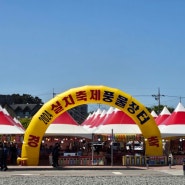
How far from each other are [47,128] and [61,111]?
1.44 m

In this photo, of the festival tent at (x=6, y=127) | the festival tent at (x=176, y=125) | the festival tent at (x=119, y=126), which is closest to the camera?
the festival tent at (x=6, y=127)

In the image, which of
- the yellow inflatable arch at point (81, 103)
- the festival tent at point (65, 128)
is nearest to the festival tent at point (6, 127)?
the yellow inflatable arch at point (81, 103)

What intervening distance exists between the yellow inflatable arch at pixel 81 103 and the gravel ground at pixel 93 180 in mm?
6036

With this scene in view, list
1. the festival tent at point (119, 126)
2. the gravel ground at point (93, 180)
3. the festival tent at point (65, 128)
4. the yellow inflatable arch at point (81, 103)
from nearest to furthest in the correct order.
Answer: the gravel ground at point (93, 180) → the yellow inflatable arch at point (81, 103) → the festival tent at point (65, 128) → the festival tent at point (119, 126)

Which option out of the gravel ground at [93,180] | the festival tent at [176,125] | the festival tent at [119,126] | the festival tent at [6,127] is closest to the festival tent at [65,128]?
the festival tent at [119,126]

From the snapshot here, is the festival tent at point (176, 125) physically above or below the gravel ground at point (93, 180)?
above

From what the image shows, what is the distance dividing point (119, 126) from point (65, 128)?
3502mm

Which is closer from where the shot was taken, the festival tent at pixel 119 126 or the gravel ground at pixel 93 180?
the gravel ground at pixel 93 180

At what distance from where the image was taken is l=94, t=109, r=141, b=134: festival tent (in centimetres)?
3206

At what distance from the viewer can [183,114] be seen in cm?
3359

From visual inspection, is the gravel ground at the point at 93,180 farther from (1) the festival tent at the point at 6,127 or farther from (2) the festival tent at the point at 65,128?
(2) the festival tent at the point at 65,128

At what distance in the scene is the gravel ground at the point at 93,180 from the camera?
19.9 meters

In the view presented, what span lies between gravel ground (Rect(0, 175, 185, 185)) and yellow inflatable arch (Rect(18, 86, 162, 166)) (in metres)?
6.04

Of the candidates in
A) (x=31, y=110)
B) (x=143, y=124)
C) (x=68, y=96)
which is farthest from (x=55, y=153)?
(x=31, y=110)
